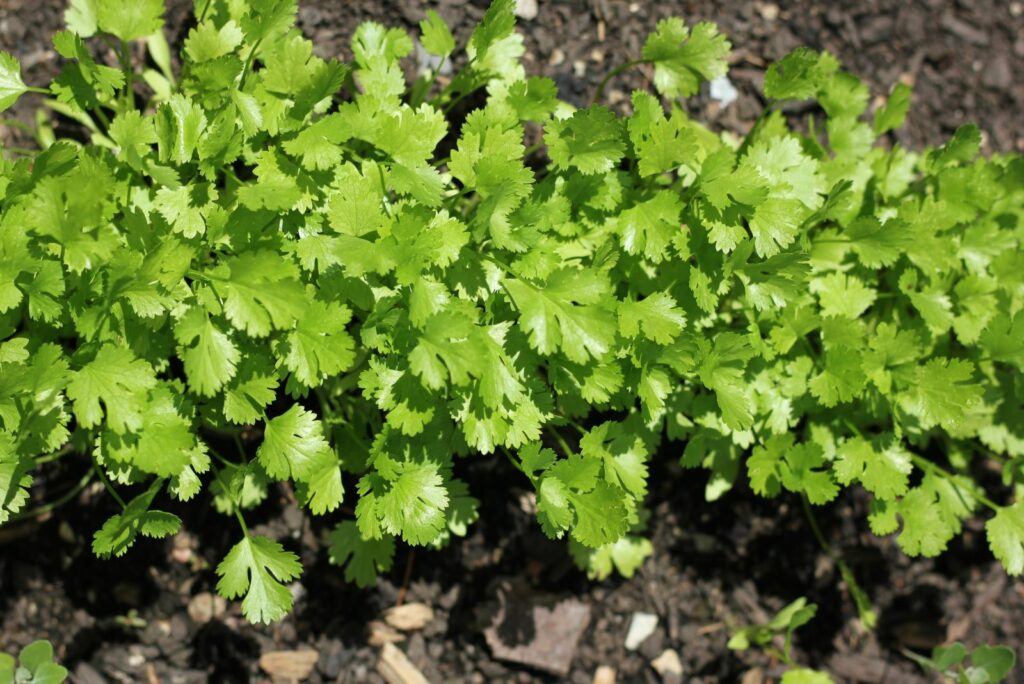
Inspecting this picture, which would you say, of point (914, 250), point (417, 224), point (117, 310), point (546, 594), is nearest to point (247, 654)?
point (546, 594)

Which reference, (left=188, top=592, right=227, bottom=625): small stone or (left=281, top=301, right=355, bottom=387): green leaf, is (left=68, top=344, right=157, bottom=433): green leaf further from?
(left=188, top=592, right=227, bottom=625): small stone

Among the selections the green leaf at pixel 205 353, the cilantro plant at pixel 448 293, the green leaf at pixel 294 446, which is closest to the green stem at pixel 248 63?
the cilantro plant at pixel 448 293

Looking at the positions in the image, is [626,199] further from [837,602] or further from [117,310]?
[837,602]

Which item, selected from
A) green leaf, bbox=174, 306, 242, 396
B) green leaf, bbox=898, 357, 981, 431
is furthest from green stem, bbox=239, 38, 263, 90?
green leaf, bbox=898, 357, 981, 431

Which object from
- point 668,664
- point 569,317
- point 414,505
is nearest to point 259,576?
point 414,505

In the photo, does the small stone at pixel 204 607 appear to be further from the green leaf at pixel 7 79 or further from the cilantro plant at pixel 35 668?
the green leaf at pixel 7 79

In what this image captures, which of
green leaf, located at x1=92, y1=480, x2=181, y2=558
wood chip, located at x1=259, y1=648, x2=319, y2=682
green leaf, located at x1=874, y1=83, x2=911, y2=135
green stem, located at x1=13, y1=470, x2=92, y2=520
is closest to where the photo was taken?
green leaf, located at x1=92, y1=480, x2=181, y2=558

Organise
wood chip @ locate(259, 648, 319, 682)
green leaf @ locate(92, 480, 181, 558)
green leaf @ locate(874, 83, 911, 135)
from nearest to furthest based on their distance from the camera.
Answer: green leaf @ locate(92, 480, 181, 558), green leaf @ locate(874, 83, 911, 135), wood chip @ locate(259, 648, 319, 682)
